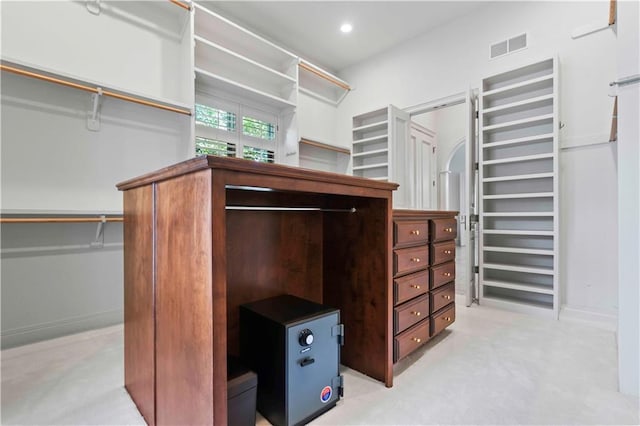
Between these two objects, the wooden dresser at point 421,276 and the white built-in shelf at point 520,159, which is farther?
the white built-in shelf at point 520,159

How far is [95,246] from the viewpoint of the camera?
2426 mm

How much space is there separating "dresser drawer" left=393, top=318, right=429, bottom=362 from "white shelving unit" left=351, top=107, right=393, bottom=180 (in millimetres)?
2359

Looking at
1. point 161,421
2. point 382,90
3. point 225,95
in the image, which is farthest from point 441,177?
point 161,421

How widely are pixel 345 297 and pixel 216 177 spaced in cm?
114

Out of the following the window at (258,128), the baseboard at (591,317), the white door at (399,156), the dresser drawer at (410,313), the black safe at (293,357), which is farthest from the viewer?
the white door at (399,156)

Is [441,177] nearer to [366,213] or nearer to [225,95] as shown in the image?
[225,95]

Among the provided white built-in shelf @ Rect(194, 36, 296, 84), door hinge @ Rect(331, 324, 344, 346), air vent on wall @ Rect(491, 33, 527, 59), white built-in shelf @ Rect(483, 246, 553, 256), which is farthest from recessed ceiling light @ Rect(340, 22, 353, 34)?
door hinge @ Rect(331, 324, 344, 346)

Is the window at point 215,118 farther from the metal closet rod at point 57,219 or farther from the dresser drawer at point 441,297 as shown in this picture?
the dresser drawer at point 441,297

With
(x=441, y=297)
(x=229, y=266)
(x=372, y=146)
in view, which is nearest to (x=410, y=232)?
(x=441, y=297)

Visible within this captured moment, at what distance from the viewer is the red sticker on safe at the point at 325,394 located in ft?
4.41

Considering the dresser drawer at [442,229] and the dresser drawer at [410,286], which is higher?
the dresser drawer at [442,229]

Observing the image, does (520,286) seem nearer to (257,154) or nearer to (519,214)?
(519,214)

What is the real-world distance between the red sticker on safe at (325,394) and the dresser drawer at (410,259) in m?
0.67

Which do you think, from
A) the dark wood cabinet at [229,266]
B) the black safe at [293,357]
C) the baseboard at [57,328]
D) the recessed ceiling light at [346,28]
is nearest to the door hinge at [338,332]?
the black safe at [293,357]
